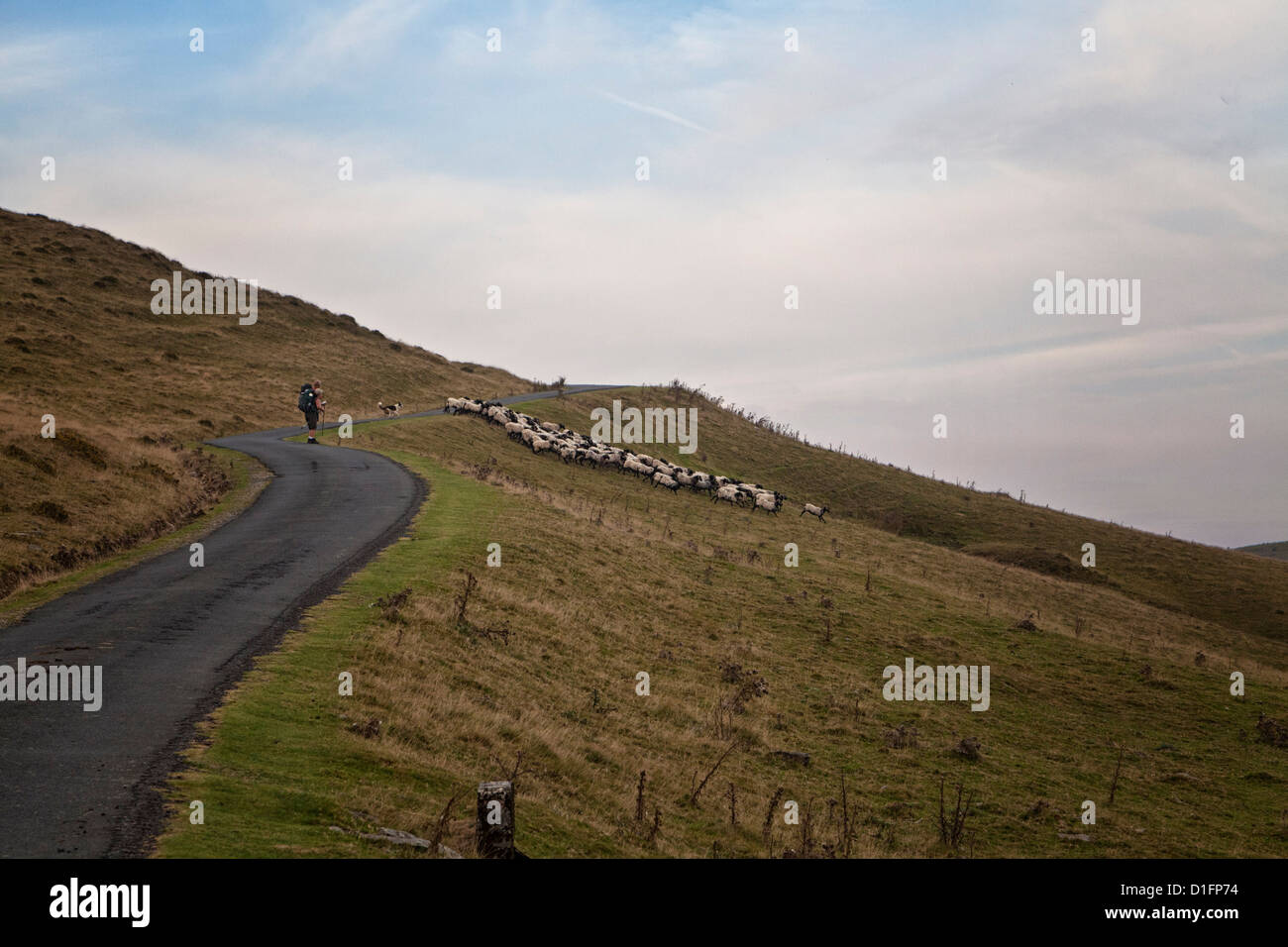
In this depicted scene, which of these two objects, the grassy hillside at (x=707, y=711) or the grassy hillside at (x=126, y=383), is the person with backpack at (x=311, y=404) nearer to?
the grassy hillside at (x=126, y=383)

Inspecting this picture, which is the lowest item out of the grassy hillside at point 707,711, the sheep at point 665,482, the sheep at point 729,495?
the grassy hillside at point 707,711

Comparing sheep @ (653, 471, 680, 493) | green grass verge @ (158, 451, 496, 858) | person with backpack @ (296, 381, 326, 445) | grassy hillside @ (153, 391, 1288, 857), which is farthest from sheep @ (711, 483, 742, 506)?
green grass verge @ (158, 451, 496, 858)

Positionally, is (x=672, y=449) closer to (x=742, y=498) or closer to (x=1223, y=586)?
(x=742, y=498)

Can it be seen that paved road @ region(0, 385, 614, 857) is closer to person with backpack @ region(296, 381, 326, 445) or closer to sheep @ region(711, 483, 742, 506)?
person with backpack @ region(296, 381, 326, 445)

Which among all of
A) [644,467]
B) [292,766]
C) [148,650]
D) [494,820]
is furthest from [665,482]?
[494,820]

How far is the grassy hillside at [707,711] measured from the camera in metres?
11.2

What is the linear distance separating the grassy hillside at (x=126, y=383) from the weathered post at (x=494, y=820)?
49.1 feet

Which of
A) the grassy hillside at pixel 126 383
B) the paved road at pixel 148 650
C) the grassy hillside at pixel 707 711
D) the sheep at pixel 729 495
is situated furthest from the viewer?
the sheep at pixel 729 495

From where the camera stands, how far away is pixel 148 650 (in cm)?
1420

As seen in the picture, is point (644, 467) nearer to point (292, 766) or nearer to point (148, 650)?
point (148, 650)

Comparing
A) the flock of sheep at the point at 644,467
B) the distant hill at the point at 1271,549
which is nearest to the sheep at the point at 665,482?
the flock of sheep at the point at 644,467

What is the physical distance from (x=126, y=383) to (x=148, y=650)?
5186cm

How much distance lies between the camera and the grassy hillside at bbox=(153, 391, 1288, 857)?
36.7 feet

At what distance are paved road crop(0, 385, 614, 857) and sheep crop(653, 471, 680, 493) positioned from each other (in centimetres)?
2160
